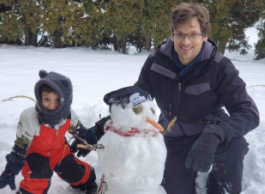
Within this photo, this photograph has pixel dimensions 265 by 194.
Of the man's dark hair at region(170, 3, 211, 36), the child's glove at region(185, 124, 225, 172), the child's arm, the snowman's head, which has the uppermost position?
the man's dark hair at region(170, 3, 211, 36)

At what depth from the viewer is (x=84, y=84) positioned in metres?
3.85

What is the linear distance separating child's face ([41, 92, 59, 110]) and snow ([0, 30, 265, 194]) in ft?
0.89

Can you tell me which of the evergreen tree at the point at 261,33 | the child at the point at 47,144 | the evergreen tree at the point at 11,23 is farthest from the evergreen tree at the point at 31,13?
the child at the point at 47,144

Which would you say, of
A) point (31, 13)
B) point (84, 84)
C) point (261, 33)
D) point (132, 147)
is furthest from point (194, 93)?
point (31, 13)

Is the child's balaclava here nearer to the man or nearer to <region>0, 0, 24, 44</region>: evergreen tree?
the man

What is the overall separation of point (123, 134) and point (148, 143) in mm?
122

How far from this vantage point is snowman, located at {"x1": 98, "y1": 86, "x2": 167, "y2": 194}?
126 centimetres

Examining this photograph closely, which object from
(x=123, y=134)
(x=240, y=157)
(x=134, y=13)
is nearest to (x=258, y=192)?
(x=240, y=157)

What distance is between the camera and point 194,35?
1632 millimetres

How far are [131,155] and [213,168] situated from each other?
0.73 m

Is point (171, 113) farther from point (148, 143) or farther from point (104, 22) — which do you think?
point (104, 22)

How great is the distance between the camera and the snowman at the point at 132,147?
49.7 inches

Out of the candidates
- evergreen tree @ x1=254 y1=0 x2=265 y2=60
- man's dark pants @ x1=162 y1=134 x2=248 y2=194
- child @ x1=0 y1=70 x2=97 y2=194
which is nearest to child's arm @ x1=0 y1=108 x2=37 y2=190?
child @ x1=0 y1=70 x2=97 y2=194

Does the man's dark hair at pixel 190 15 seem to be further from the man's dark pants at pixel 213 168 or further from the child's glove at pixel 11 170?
the child's glove at pixel 11 170
